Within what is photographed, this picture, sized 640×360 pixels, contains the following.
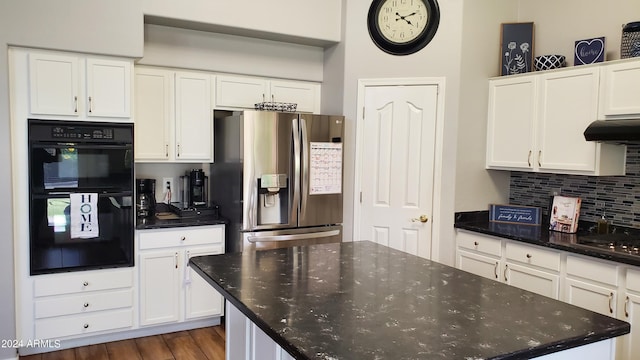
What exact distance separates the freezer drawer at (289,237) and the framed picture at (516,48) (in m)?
1.89

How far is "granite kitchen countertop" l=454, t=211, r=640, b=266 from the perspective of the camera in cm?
269

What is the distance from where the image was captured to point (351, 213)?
387 centimetres

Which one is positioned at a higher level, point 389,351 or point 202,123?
point 202,123

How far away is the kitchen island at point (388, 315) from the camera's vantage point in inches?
50.9

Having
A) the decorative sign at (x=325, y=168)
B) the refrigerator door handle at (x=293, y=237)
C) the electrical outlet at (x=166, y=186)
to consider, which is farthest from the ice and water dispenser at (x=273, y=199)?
the electrical outlet at (x=166, y=186)

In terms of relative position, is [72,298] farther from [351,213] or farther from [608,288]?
[608,288]

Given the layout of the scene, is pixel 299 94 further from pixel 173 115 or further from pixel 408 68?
pixel 173 115

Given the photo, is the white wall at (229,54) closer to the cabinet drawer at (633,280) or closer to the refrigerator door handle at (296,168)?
the refrigerator door handle at (296,168)

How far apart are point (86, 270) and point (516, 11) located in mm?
3933

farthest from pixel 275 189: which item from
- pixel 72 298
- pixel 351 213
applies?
pixel 72 298

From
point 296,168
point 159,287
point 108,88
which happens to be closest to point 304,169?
point 296,168

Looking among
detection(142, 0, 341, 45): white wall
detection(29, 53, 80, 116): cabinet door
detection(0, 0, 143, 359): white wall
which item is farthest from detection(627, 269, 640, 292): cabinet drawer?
detection(29, 53, 80, 116): cabinet door

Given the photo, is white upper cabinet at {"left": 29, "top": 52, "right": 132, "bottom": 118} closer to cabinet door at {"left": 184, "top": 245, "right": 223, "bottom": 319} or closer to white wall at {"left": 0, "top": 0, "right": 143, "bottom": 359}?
white wall at {"left": 0, "top": 0, "right": 143, "bottom": 359}

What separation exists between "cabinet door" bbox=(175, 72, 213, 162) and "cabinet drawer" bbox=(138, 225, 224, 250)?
590 millimetres
